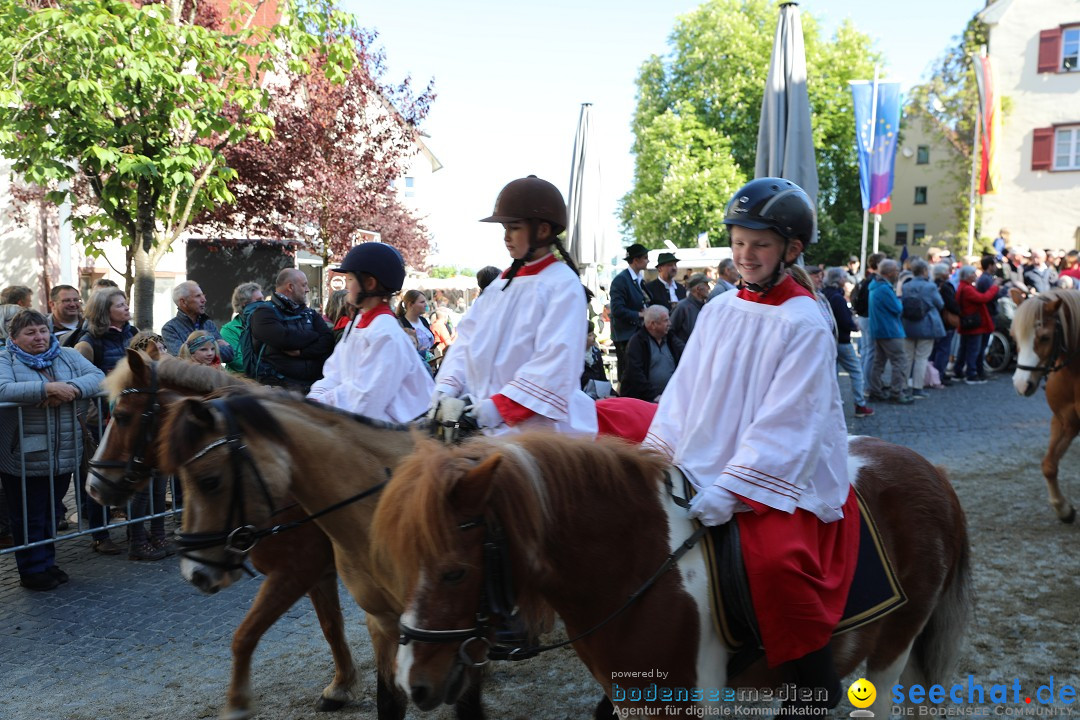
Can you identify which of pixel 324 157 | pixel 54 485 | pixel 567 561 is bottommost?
pixel 54 485

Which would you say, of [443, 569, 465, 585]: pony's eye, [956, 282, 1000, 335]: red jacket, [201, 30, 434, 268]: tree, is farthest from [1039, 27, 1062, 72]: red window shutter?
[443, 569, 465, 585]: pony's eye

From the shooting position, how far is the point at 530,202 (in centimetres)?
381

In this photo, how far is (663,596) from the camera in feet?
7.98

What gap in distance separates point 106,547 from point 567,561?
5.99 m

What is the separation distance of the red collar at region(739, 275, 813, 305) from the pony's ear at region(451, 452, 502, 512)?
3.87 feet

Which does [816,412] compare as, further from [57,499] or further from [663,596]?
[57,499]

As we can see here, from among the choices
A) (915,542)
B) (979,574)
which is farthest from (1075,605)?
(915,542)

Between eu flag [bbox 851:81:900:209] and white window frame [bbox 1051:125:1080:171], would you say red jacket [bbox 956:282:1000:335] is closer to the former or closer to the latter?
eu flag [bbox 851:81:900:209]

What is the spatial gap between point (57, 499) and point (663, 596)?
226 inches

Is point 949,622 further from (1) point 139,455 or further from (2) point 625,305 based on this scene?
(2) point 625,305

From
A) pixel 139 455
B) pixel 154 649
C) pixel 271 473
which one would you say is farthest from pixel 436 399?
pixel 154 649

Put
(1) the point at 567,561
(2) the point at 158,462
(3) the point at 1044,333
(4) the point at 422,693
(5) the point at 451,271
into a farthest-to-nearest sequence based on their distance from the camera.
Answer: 1. (5) the point at 451,271
2. (3) the point at 1044,333
3. (2) the point at 158,462
4. (1) the point at 567,561
5. (4) the point at 422,693

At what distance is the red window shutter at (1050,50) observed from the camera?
2983cm

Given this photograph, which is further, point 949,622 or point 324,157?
point 324,157
